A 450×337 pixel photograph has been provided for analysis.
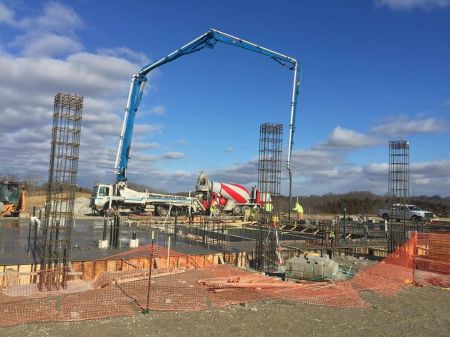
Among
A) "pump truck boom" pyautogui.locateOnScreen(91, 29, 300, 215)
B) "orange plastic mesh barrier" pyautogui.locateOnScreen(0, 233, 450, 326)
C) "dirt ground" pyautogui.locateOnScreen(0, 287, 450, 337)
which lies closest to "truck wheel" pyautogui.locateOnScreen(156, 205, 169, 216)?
"pump truck boom" pyautogui.locateOnScreen(91, 29, 300, 215)

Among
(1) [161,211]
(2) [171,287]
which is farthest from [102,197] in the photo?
(2) [171,287]

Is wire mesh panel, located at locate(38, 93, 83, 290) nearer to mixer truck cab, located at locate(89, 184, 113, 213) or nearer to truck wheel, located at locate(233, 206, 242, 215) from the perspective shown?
mixer truck cab, located at locate(89, 184, 113, 213)

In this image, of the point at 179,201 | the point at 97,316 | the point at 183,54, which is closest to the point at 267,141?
the point at 97,316

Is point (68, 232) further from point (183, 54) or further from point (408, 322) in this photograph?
point (183, 54)

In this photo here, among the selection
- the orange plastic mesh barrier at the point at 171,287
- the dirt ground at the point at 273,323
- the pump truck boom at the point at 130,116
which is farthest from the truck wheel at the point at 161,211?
the dirt ground at the point at 273,323

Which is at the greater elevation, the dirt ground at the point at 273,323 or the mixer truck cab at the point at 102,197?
the mixer truck cab at the point at 102,197

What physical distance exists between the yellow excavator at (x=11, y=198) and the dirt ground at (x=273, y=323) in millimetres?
22720

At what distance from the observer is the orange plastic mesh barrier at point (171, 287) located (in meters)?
8.06

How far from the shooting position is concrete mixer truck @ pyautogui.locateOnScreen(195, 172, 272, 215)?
33.9m

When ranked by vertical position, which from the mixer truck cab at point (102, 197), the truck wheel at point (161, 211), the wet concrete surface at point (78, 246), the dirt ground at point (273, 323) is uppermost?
the mixer truck cab at point (102, 197)

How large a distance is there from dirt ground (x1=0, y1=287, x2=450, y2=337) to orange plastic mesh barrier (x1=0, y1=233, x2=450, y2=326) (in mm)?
331

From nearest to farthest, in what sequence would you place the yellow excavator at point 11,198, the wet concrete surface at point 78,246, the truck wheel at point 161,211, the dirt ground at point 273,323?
the dirt ground at point 273,323 < the wet concrete surface at point 78,246 < the yellow excavator at point 11,198 < the truck wheel at point 161,211

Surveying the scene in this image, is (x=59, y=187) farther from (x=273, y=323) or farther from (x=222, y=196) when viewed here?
(x=222, y=196)

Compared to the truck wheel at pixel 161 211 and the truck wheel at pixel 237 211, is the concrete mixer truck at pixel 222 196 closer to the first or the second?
the truck wheel at pixel 237 211
